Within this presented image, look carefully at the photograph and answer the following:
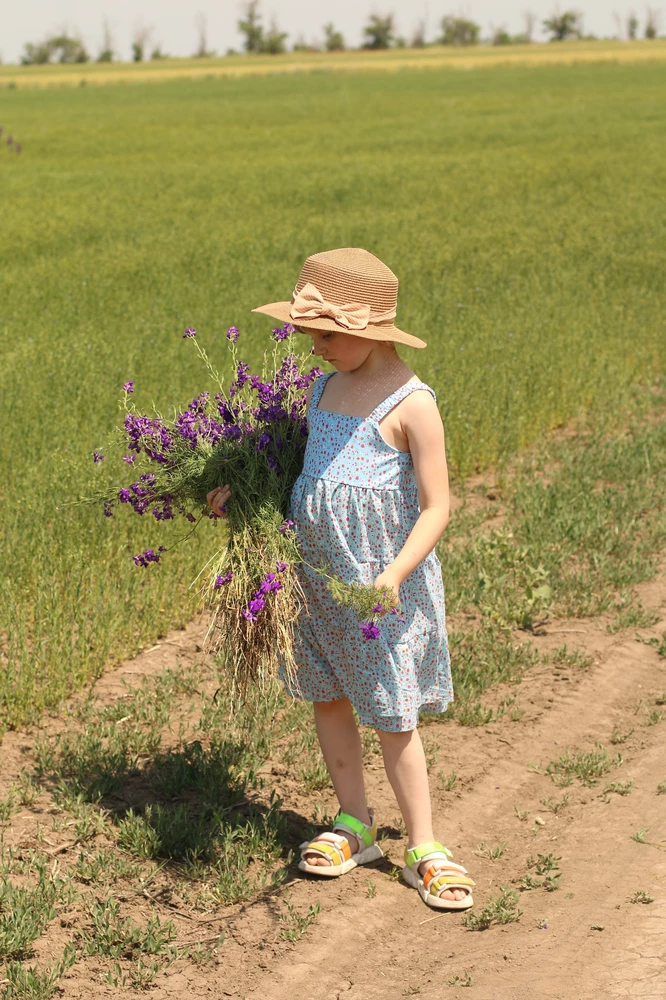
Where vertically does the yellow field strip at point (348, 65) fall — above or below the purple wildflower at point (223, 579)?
above

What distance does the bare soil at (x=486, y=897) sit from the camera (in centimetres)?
286

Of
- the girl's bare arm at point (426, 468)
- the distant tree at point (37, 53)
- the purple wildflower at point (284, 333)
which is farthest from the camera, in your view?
the distant tree at point (37, 53)

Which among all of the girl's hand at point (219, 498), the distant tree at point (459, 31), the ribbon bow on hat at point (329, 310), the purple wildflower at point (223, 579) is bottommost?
the purple wildflower at point (223, 579)

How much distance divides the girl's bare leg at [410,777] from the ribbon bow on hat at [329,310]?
1118mm

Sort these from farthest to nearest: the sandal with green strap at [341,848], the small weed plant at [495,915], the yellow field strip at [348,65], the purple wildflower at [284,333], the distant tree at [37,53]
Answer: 1. the distant tree at [37,53]
2. the yellow field strip at [348,65]
3. the purple wildflower at [284,333]
4. the sandal with green strap at [341,848]
5. the small weed plant at [495,915]

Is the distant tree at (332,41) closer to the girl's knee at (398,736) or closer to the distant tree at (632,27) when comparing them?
the distant tree at (632,27)

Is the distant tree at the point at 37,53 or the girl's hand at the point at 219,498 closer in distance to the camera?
the girl's hand at the point at 219,498

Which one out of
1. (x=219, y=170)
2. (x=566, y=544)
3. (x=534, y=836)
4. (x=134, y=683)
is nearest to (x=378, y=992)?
(x=534, y=836)

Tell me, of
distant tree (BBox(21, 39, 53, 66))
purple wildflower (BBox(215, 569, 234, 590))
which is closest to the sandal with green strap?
purple wildflower (BBox(215, 569, 234, 590))

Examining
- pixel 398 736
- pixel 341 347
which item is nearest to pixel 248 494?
pixel 341 347

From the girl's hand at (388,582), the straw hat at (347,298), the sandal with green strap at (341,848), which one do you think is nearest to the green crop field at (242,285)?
the sandal with green strap at (341,848)

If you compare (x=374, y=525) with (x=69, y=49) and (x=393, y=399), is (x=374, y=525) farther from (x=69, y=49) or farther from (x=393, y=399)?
(x=69, y=49)

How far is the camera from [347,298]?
3049 mm

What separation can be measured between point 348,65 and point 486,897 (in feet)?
242
